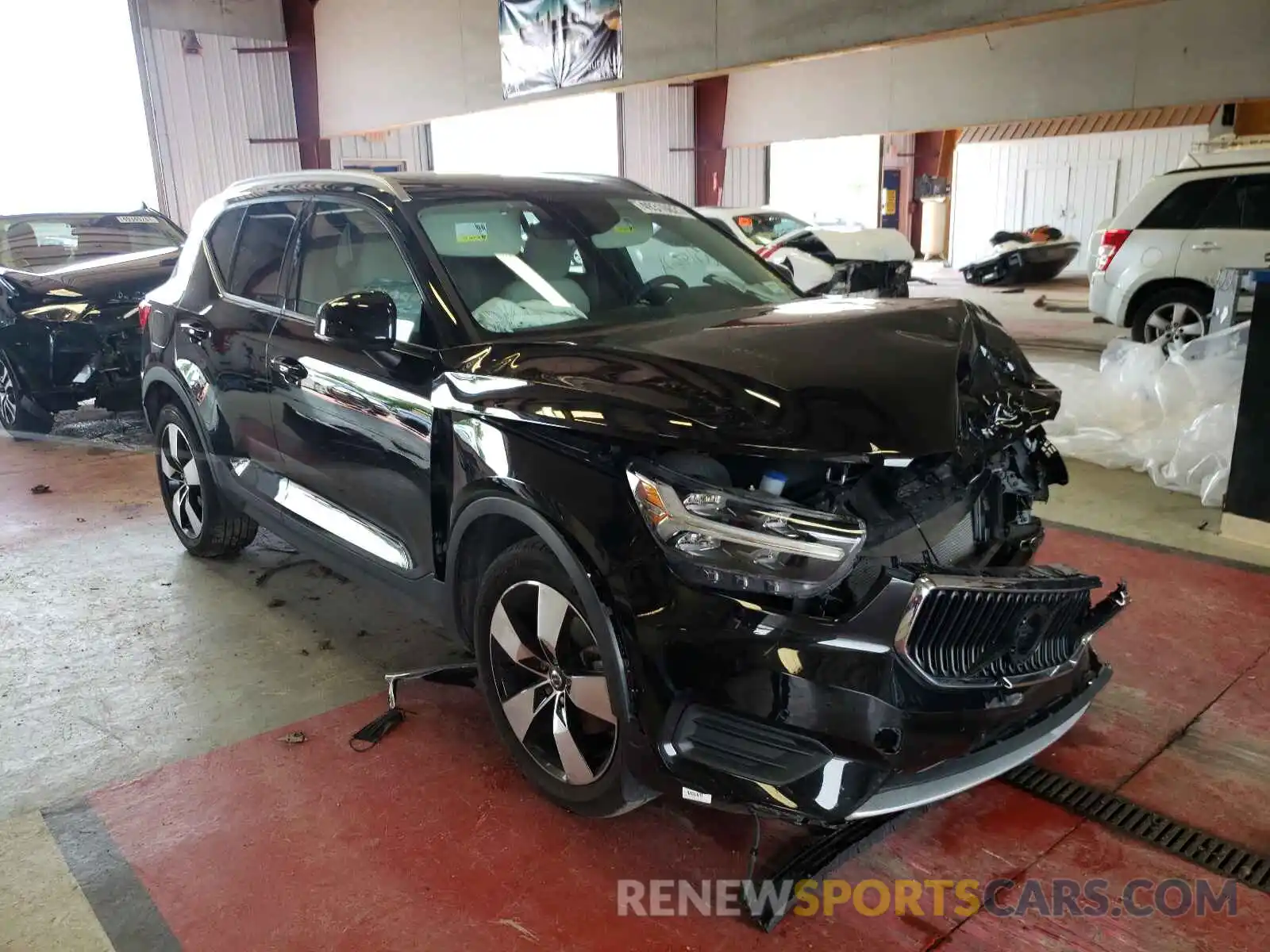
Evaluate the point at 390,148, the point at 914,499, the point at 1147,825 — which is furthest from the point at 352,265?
the point at 390,148

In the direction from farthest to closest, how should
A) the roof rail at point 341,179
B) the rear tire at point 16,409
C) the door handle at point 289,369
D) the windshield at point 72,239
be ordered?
the windshield at point 72,239 < the rear tire at point 16,409 < the door handle at point 289,369 < the roof rail at point 341,179

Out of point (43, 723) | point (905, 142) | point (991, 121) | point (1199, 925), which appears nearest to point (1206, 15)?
point (991, 121)

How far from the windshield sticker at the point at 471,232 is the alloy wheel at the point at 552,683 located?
110 cm

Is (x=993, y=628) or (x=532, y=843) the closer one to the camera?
(x=993, y=628)

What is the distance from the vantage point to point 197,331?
3756 millimetres

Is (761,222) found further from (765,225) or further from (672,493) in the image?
(672,493)

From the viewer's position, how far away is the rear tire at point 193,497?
13.4 feet

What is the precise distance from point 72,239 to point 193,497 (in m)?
4.51

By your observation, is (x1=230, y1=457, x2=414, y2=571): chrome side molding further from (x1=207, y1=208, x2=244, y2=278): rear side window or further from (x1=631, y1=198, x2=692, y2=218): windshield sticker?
(x1=631, y1=198, x2=692, y2=218): windshield sticker

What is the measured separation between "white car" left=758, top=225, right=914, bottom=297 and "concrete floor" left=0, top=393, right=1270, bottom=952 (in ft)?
23.7

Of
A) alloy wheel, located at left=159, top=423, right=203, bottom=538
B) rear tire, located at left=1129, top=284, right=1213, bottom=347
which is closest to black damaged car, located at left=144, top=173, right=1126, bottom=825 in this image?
alloy wheel, located at left=159, top=423, right=203, bottom=538

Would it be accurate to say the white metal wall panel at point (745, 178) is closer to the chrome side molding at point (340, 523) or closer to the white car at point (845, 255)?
the white car at point (845, 255)

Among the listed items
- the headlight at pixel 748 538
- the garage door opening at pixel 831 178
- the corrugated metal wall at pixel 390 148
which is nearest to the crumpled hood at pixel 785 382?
the headlight at pixel 748 538

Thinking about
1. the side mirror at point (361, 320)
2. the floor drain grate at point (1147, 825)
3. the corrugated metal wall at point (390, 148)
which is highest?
Result: the corrugated metal wall at point (390, 148)
